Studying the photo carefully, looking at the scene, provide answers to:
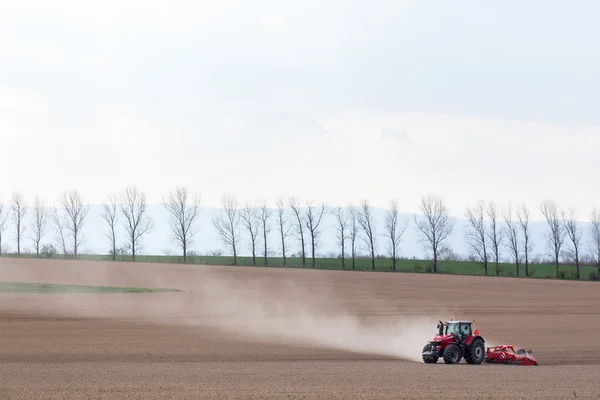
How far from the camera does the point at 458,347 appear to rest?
34.8 metres

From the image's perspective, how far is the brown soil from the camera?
27.0 m

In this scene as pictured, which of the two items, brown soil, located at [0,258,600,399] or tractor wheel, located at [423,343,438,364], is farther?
tractor wheel, located at [423,343,438,364]

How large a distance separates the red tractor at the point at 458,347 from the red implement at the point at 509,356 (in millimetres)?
930

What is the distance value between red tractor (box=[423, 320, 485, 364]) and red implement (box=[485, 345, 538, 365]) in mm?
930

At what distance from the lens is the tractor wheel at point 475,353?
114 feet

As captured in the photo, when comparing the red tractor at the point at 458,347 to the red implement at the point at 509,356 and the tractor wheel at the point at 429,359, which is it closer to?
the tractor wheel at the point at 429,359

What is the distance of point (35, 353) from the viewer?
3694 centimetres

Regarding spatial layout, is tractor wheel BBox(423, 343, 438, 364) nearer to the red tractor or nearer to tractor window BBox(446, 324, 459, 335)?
the red tractor

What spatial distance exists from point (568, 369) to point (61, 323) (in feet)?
109

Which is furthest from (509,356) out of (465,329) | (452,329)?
(452,329)

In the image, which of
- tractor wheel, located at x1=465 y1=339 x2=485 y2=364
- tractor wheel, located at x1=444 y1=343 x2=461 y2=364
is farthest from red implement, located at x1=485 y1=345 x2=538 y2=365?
tractor wheel, located at x1=444 y1=343 x2=461 y2=364

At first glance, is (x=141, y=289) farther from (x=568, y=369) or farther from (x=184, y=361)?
(x=568, y=369)

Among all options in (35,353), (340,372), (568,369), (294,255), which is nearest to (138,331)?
(35,353)

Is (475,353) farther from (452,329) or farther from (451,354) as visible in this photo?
(452,329)
